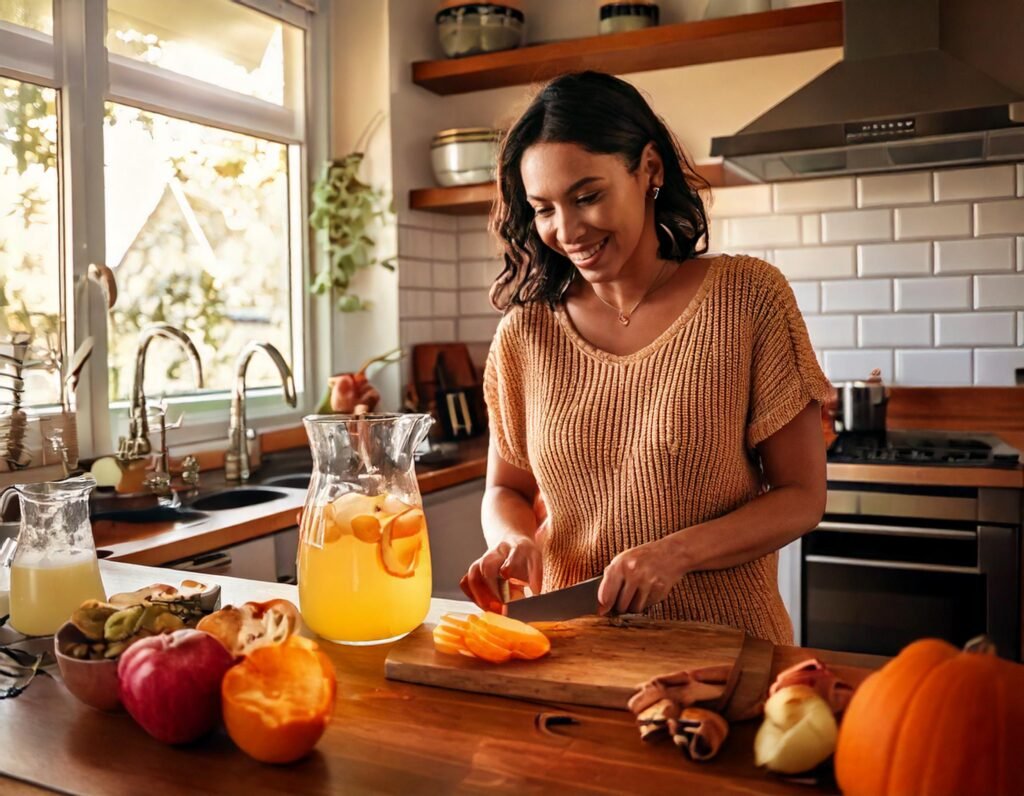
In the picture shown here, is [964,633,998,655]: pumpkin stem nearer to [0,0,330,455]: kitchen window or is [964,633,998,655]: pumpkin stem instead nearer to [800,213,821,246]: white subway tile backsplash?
[0,0,330,455]: kitchen window

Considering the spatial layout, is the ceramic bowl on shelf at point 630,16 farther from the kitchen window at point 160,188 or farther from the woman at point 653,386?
the woman at point 653,386

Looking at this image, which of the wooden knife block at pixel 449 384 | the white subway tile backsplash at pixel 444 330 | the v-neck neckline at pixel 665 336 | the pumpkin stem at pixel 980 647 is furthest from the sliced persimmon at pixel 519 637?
the white subway tile backsplash at pixel 444 330

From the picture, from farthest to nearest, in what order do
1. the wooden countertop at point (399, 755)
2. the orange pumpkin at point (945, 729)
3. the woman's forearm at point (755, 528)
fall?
1. the woman's forearm at point (755, 528)
2. the wooden countertop at point (399, 755)
3. the orange pumpkin at point (945, 729)

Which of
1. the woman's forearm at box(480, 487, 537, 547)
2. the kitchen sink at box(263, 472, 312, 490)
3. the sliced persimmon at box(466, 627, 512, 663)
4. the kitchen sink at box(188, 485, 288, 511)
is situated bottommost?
the kitchen sink at box(188, 485, 288, 511)

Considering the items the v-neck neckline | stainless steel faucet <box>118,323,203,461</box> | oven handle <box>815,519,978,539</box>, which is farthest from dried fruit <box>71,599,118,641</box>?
oven handle <box>815,519,978,539</box>

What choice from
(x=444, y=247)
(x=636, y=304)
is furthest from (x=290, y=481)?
(x=636, y=304)

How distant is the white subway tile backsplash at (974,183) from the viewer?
9.73ft

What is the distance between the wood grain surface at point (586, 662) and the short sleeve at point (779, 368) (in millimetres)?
370

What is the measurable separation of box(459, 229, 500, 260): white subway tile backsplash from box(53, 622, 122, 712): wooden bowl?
2.85 m

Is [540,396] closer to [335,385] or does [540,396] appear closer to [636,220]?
[636,220]

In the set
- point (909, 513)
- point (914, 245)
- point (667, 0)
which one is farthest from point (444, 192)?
point (909, 513)

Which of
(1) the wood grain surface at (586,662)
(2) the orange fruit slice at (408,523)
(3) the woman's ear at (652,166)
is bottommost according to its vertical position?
(1) the wood grain surface at (586,662)

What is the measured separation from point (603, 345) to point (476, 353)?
2296 millimetres

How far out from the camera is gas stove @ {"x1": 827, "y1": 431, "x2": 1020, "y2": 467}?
254cm
